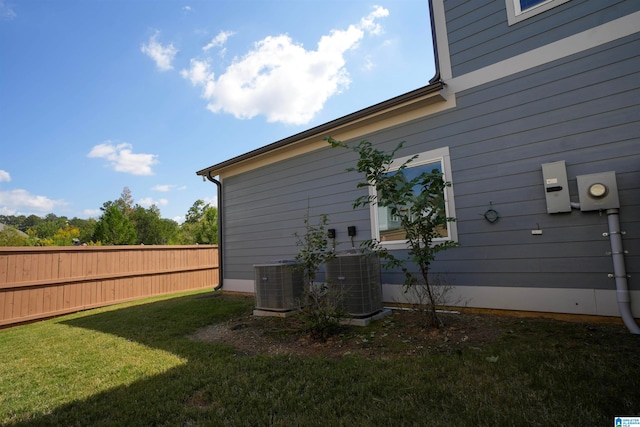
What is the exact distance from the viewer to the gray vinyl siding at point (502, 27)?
3277 mm

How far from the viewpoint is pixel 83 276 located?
23.5ft

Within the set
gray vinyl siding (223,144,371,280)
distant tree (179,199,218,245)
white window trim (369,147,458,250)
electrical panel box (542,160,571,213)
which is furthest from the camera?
distant tree (179,199,218,245)

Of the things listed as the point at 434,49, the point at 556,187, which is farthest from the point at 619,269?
the point at 434,49

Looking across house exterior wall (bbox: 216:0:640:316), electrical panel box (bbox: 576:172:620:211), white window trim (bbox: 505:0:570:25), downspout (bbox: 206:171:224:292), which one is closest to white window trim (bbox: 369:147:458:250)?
house exterior wall (bbox: 216:0:640:316)

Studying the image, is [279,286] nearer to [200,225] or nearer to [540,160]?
[540,160]

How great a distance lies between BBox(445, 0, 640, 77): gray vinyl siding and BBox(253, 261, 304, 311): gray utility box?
147 inches

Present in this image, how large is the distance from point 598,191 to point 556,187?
13.6 inches

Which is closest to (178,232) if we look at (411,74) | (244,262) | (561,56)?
(244,262)

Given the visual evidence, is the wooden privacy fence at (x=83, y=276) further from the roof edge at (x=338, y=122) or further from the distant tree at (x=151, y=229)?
the distant tree at (x=151, y=229)

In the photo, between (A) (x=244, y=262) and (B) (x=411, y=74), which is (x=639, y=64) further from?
(A) (x=244, y=262)

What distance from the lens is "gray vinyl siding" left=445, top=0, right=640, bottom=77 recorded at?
3.28 meters

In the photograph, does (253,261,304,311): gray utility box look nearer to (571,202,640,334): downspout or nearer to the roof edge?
the roof edge

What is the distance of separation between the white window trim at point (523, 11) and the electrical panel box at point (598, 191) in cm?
209

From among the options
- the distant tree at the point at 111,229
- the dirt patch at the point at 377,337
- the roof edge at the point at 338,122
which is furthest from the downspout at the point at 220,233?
the distant tree at the point at 111,229
